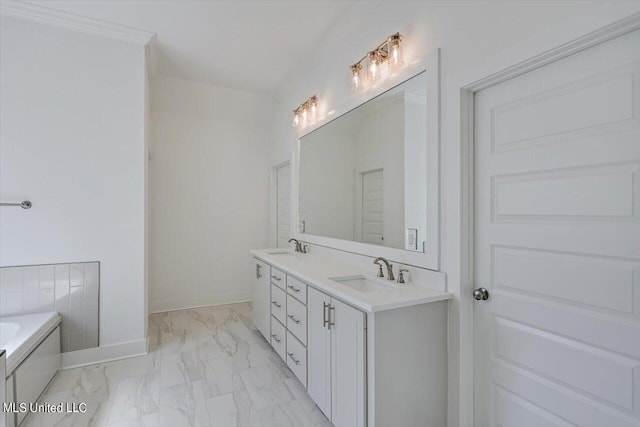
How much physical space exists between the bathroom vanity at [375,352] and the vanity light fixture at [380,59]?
1393 mm

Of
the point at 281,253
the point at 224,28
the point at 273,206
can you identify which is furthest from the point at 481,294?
the point at 273,206

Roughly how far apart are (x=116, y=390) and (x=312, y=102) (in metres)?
2.87

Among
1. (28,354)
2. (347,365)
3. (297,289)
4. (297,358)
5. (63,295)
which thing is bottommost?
(297,358)

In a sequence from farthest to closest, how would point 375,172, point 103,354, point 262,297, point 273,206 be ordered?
point 273,206
point 262,297
point 103,354
point 375,172

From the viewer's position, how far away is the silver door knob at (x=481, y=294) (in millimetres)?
1536

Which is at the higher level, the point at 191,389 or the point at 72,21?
the point at 72,21

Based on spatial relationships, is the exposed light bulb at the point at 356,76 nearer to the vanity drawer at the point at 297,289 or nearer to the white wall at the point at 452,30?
the white wall at the point at 452,30

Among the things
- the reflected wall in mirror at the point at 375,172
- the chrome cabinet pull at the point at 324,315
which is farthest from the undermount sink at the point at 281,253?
the chrome cabinet pull at the point at 324,315

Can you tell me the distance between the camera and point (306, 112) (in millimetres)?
3229

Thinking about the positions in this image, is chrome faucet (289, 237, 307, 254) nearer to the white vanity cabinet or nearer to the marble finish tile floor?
the marble finish tile floor

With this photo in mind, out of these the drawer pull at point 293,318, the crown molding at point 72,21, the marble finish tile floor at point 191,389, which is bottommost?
the marble finish tile floor at point 191,389

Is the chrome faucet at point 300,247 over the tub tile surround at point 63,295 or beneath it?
over

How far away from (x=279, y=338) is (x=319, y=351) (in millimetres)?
756

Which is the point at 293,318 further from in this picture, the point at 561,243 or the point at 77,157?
the point at 77,157
